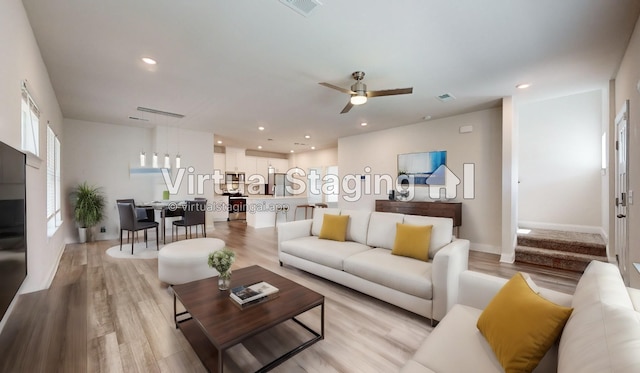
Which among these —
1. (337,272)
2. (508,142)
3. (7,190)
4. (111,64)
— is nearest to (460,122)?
(508,142)

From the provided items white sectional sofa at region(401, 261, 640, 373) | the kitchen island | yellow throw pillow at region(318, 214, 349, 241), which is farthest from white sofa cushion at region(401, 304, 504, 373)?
the kitchen island

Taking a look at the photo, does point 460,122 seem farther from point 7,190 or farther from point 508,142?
point 7,190

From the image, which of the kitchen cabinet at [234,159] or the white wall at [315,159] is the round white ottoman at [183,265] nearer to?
the kitchen cabinet at [234,159]

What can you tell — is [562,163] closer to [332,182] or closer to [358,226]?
[358,226]

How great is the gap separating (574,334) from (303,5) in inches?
96.4

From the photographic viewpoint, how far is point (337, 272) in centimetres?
301

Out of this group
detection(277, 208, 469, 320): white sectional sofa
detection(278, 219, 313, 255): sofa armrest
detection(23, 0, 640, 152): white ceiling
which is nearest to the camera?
detection(23, 0, 640, 152): white ceiling

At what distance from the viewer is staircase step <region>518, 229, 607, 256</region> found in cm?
384

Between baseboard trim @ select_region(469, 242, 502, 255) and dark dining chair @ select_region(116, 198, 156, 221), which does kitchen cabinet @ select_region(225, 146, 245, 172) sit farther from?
baseboard trim @ select_region(469, 242, 502, 255)

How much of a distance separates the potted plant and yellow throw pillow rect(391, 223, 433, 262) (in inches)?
236

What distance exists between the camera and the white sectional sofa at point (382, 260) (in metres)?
2.25

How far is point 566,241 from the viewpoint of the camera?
403 cm

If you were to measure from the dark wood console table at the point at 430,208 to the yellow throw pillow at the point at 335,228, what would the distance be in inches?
90.4

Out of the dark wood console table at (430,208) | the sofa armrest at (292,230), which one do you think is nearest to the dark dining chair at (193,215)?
the sofa armrest at (292,230)
